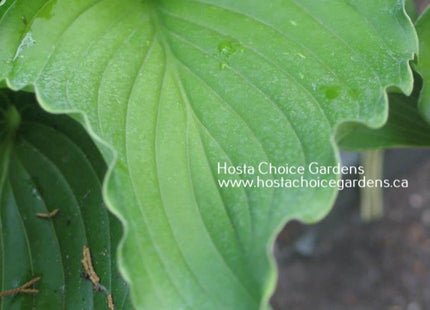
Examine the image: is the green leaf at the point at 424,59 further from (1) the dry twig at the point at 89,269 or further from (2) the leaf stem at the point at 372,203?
(2) the leaf stem at the point at 372,203

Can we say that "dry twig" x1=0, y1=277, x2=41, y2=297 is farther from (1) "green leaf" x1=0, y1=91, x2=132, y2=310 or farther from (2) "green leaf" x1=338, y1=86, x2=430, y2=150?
(2) "green leaf" x1=338, y1=86, x2=430, y2=150

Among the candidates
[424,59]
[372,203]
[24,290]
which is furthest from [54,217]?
[372,203]

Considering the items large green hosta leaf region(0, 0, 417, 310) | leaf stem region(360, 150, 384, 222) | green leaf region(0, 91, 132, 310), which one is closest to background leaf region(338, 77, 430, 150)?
large green hosta leaf region(0, 0, 417, 310)

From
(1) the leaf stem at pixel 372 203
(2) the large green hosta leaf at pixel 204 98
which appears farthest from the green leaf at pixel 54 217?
(1) the leaf stem at pixel 372 203

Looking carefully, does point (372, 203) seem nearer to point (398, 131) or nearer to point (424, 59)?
point (398, 131)

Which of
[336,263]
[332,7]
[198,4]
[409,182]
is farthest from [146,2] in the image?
[409,182]

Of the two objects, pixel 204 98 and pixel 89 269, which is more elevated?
pixel 204 98

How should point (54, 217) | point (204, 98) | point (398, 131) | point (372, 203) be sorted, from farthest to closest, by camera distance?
point (372, 203)
point (398, 131)
point (54, 217)
point (204, 98)

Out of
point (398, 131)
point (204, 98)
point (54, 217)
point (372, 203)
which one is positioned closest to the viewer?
point (204, 98)
